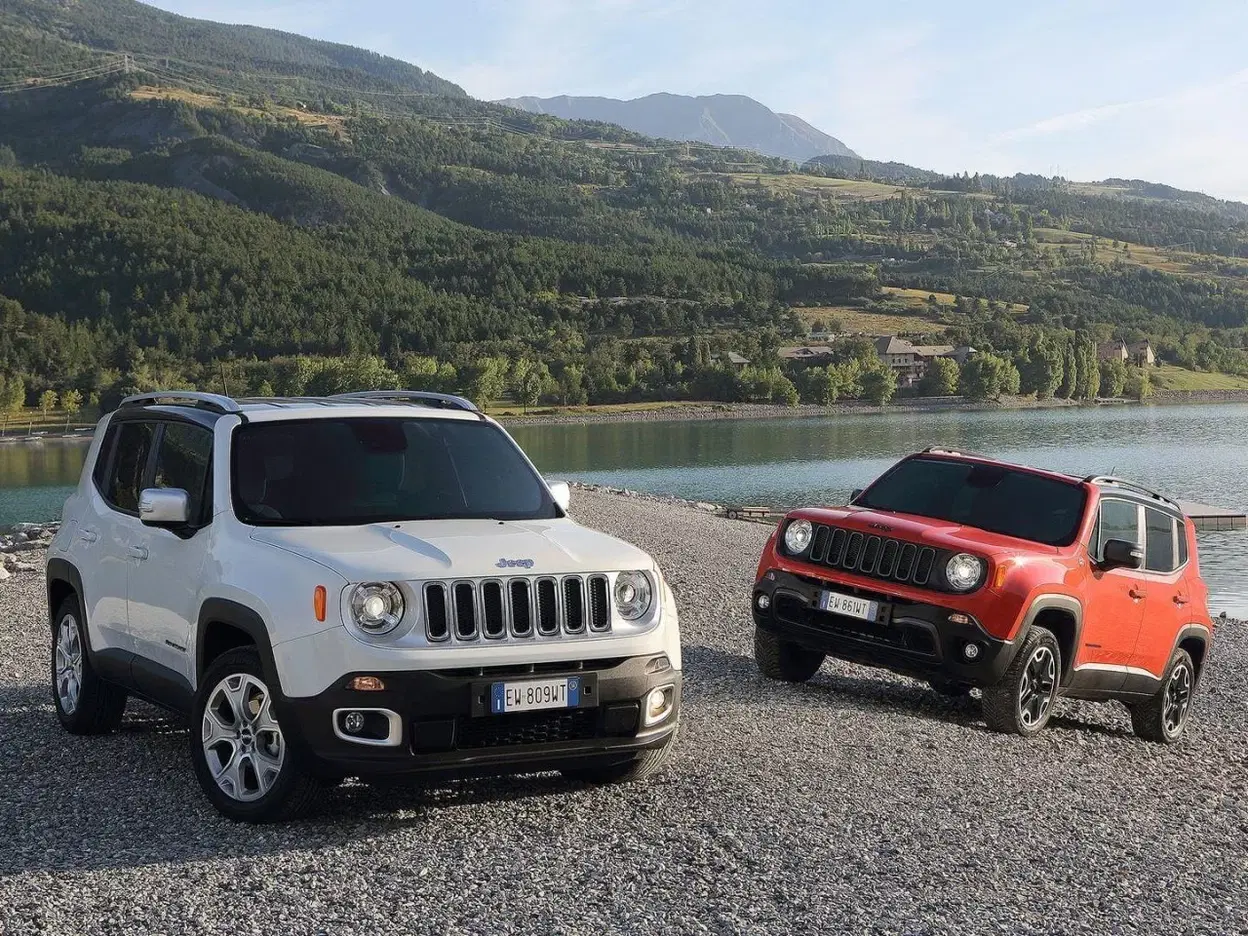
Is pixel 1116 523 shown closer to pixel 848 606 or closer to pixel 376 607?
pixel 848 606

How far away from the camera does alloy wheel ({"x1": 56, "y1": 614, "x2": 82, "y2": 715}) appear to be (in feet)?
29.3

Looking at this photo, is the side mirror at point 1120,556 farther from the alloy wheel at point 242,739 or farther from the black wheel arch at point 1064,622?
the alloy wheel at point 242,739

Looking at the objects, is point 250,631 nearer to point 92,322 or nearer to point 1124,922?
point 1124,922

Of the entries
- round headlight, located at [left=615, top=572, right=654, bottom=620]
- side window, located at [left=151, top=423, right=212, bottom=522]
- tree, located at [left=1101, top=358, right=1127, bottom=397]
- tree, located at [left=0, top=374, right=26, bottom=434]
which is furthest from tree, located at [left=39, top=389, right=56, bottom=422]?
round headlight, located at [left=615, top=572, right=654, bottom=620]

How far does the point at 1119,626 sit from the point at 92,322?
18665 cm

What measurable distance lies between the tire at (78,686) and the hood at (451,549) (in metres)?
2.59

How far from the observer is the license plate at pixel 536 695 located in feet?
21.2

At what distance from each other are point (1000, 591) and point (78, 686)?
6660 mm

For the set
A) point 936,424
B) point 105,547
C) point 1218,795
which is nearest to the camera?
point 105,547

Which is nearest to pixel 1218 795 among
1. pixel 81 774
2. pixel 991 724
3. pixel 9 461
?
pixel 991 724

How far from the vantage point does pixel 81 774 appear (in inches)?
312

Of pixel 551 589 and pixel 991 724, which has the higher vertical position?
pixel 551 589

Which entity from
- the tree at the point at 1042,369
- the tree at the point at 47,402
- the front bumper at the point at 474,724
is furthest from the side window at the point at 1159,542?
the tree at the point at 1042,369

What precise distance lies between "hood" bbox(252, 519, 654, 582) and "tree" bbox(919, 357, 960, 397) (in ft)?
577
